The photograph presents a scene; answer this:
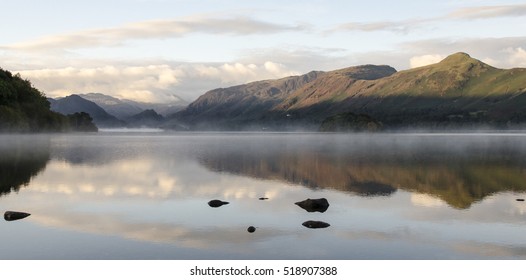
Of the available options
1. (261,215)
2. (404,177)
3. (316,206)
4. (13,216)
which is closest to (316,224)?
(261,215)

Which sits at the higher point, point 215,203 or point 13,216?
point 13,216

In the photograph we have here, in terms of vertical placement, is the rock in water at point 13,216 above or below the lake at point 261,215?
above

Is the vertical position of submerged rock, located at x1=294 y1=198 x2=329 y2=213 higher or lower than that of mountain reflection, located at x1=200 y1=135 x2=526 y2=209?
higher

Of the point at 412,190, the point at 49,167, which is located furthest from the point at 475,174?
the point at 49,167

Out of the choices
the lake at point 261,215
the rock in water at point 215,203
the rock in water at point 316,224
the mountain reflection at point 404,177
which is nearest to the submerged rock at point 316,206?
the lake at point 261,215

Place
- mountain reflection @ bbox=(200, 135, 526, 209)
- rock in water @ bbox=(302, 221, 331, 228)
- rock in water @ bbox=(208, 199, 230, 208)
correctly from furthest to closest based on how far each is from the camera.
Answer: mountain reflection @ bbox=(200, 135, 526, 209) < rock in water @ bbox=(208, 199, 230, 208) < rock in water @ bbox=(302, 221, 331, 228)

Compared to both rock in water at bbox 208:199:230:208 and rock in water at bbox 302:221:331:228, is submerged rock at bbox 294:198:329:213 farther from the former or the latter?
rock in water at bbox 208:199:230:208

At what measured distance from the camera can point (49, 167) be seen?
89.8 metres

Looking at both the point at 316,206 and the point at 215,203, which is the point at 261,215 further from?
the point at 215,203

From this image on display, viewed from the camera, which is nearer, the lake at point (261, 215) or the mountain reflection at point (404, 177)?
the lake at point (261, 215)

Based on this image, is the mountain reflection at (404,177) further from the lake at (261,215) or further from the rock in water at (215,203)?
the rock in water at (215,203)

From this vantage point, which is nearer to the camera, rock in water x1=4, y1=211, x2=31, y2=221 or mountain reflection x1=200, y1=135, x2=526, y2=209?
rock in water x1=4, y1=211, x2=31, y2=221

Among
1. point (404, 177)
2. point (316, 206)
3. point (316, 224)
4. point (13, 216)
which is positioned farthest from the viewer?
point (404, 177)

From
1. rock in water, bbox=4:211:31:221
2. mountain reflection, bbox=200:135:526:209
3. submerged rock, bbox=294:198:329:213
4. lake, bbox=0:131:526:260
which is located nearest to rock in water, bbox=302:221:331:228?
lake, bbox=0:131:526:260
